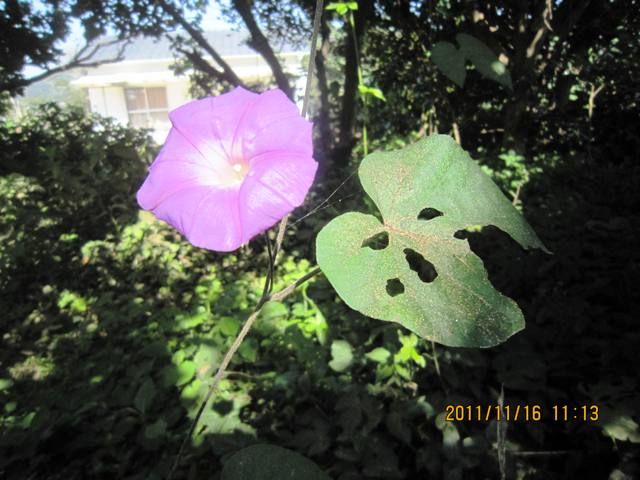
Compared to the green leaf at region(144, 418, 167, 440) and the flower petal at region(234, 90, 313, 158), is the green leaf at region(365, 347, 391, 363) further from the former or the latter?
the flower petal at region(234, 90, 313, 158)

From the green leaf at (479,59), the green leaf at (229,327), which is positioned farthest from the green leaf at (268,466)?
Answer: the green leaf at (479,59)

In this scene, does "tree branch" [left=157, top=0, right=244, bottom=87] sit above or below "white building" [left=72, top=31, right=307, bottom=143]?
above

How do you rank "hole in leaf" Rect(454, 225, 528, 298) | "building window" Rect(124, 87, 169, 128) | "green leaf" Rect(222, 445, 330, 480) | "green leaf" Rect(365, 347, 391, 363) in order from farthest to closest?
"building window" Rect(124, 87, 169, 128)
"hole in leaf" Rect(454, 225, 528, 298)
"green leaf" Rect(365, 347, 391, 363)
"green leaf" Rect(222, 445, 330, 480)

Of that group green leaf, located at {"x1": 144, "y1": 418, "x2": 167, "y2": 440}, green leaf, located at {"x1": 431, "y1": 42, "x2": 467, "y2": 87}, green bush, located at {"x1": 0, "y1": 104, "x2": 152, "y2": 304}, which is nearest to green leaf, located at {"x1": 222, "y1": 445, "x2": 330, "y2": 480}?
green leaf, located at {"x1": 144, "y1": 418, "x2": 167, "y2": 440}

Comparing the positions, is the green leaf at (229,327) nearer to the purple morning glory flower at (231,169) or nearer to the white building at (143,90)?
the purple morning glory flower at (231,169)

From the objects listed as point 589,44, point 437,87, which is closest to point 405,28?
point 437,87
